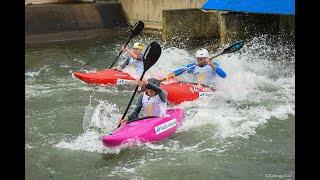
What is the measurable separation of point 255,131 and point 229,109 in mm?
1246

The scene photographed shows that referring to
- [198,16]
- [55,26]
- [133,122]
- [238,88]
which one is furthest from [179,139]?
[55,26]

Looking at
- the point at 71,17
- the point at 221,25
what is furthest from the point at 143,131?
the point at 71,17

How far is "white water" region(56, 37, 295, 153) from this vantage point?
7.69 meters

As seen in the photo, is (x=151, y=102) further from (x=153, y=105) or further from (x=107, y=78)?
(x=107, y=78)

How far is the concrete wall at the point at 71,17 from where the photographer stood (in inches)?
719

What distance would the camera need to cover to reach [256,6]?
1373 centimetres

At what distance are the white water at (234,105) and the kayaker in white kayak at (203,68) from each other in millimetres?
269

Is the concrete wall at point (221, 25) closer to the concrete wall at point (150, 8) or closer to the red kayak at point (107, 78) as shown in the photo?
the concrete wall at point (150, 8)

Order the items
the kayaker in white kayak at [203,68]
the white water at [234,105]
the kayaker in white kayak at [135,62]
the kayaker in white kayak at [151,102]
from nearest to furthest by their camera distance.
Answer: the kayaker in white kayak at [151,102] → the white water at [234,105] → the kayaker in white kayak at [203,68] → the kayaker in white kayak at [135,62]

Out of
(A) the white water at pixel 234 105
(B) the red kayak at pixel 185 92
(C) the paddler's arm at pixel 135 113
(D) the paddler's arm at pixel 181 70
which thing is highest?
(D) the paddler's arm at pixel 181 70

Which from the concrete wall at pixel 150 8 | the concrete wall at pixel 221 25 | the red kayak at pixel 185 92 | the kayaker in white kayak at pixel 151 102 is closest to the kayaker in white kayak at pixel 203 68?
the red kayak at pixel 185 92

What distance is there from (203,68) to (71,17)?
10489 mm

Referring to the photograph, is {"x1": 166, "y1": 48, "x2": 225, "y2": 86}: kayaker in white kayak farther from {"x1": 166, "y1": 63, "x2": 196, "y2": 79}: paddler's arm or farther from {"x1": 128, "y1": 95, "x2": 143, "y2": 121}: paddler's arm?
{"x1": 128, "y1": 95, "x2": 143, "y2": 121}: paddler's arm

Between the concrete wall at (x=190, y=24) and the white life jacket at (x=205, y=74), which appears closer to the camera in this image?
the white life jacket at (x=205, y=74)
